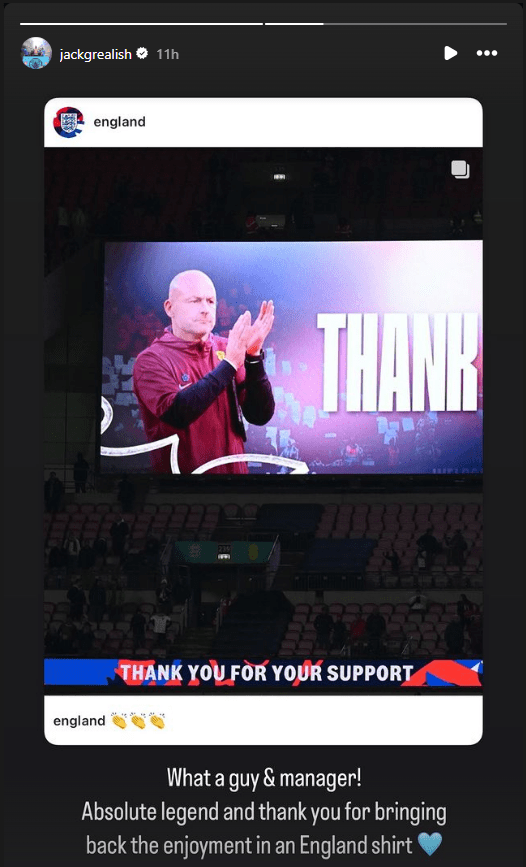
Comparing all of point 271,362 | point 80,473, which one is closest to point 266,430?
point 271,362

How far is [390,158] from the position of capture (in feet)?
74.2

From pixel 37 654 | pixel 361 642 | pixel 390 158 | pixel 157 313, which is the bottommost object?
pixel 361 642

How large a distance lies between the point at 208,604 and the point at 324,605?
2.03 m

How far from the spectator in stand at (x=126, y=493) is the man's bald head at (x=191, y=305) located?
7.79 feet

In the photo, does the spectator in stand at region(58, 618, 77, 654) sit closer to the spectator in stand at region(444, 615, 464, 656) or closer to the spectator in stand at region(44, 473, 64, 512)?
the spectator in stand at region(44, 473, 64, 512)

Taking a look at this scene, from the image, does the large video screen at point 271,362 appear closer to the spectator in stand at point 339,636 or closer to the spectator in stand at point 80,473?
the spectator in stand at point 80,473

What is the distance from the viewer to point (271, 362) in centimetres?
2002

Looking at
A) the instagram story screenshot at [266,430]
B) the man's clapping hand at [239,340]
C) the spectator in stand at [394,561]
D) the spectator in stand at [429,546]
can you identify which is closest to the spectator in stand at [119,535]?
the instagram story screenshot at [266,430]
